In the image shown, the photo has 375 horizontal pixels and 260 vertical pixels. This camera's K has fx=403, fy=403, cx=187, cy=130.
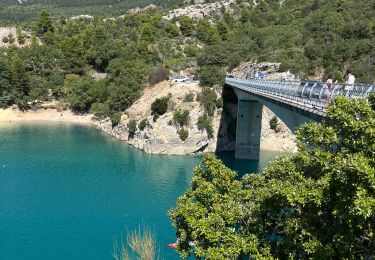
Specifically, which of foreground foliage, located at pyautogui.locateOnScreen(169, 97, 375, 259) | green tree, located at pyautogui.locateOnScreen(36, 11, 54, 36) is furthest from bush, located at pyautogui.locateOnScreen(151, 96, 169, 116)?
green tree, located at pyautogui.locateOnScreen(36, 11, 54, 36)

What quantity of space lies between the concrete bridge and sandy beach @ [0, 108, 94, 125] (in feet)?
121

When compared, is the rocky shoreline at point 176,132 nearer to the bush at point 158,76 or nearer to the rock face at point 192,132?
the rock face at point 192,132

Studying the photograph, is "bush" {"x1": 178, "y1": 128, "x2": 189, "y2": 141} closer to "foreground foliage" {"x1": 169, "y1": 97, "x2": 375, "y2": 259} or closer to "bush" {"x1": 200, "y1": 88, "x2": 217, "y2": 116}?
"bush" {"x1": 200, "y1": 88, "x2": 217, "y2": 116}

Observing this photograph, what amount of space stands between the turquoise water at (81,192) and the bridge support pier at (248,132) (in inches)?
75.8

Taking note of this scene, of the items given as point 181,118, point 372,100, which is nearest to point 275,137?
point 181,118

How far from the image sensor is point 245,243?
12.7 meters

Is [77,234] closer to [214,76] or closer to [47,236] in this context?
[47,236]

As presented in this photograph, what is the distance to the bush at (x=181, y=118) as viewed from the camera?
2400 inches

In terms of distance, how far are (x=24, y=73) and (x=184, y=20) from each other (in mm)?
48081

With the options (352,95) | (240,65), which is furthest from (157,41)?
(352,95)

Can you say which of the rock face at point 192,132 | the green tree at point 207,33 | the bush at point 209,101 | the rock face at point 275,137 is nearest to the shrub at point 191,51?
the green tree at point 207,33

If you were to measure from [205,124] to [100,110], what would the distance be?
26.8 m

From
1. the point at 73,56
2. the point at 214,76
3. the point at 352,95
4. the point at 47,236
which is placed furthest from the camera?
the point at 73,56

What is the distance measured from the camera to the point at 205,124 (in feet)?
200
